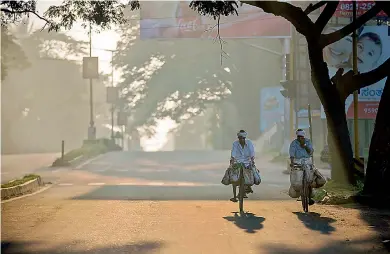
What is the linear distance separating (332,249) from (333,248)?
0.08m

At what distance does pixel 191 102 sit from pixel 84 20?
44286 millimetres

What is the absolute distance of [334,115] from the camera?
17.1m

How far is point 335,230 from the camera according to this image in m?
11.6

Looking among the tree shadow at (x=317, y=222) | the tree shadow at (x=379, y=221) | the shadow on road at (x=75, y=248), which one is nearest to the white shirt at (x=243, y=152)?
the tree shadow at (x=317, y=222)

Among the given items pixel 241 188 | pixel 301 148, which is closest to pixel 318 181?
pixel 301 148

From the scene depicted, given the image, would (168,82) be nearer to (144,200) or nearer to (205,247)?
(144,200)

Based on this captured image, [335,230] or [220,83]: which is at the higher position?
[220,83]

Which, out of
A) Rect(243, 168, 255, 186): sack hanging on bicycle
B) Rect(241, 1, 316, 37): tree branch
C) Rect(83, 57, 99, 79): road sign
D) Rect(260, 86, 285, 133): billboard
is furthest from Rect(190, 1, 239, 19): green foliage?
Rect(260, 86, 285, 133): billboard

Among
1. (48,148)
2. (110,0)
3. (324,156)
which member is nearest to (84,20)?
(110,0)

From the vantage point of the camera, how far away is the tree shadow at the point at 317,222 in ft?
38.5

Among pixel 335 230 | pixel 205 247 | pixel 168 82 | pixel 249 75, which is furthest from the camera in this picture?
pixel 168 82

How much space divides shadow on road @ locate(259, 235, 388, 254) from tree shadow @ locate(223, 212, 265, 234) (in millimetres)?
1600

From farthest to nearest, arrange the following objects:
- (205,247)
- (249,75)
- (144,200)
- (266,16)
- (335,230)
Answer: (249,75) → (266,16) → (144,200) → (335,230) → (205,247)

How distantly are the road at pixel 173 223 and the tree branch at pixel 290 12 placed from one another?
167 inches
